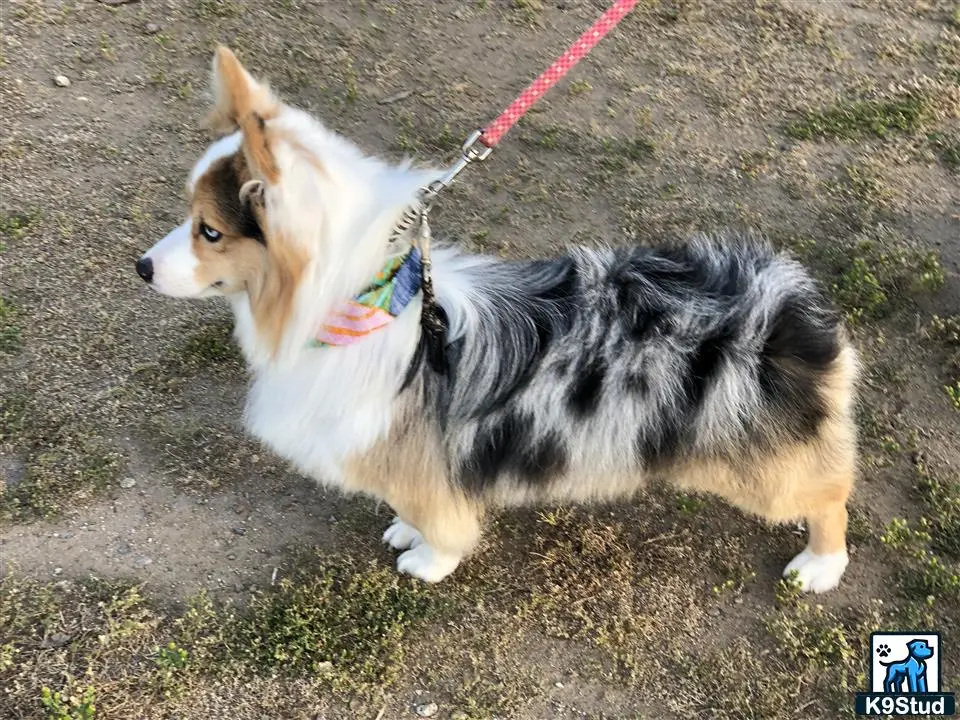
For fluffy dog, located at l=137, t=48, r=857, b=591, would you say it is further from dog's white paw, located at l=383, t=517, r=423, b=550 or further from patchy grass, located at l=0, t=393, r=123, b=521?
patchy grass, located at l=0, t=393, r=123, b=521

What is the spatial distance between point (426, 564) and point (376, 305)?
4.44ft

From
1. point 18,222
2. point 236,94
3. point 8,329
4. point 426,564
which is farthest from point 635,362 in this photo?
point 18,222

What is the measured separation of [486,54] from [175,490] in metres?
3.93

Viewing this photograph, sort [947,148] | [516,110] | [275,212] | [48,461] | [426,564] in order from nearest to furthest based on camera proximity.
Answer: [275,212]
[516,110]
[426,564]
[48,461]
[947,148]

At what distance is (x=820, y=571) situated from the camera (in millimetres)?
3234

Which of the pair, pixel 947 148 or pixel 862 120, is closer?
pixel 947 148

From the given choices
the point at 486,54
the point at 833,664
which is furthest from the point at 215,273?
the point at 486,54

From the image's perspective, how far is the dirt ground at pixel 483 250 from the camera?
3.00 m

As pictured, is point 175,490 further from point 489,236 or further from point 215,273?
point 489,236

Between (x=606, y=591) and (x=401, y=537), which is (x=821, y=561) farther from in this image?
(x=401, y=537)

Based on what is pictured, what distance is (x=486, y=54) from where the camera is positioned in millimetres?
5688

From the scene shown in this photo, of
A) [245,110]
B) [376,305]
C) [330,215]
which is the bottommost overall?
[376,305]

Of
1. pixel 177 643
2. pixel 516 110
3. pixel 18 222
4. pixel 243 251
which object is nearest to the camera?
pixel 243 251

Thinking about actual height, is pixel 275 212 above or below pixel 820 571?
above
